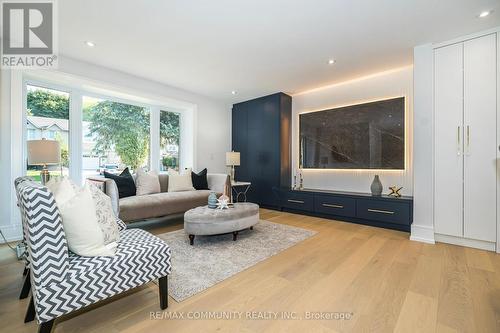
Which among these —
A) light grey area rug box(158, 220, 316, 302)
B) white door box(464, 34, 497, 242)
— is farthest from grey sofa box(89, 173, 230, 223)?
white door box(464, 34, 497, 242)

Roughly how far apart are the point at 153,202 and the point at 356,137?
3.59 metres

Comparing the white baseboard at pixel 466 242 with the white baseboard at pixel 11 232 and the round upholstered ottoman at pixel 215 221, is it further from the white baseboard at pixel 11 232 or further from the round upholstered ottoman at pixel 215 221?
the white baseboard at pixel 11 232

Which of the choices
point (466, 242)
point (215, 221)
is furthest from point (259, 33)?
point (466, 242)

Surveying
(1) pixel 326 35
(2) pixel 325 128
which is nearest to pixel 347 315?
(1) pixel 326 35

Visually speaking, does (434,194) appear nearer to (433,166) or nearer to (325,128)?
(433,166)

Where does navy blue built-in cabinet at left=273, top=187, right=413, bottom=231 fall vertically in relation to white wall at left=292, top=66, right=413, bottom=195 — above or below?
below

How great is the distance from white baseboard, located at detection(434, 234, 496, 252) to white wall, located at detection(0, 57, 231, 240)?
4.31 metres

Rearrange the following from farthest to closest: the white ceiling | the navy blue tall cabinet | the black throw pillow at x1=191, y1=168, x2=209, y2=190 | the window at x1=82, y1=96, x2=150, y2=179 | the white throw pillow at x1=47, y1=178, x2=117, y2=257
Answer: the navy blue tall cabinet < the black throw pillow at x1=191, y1=168, x2=209, y2=190 < the window at x1=82, y1=96, x2=150, y2=179 < the white ceiling < the white throw pillow at x1=47, y1=178, x2=117, y2=257

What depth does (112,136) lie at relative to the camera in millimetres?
4062

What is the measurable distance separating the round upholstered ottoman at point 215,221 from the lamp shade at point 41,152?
1618 mm

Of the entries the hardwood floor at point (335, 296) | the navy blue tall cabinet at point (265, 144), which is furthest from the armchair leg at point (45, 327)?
the navy blue tall cabinet at point (265, 144)

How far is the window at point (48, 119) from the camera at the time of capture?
3182 millimetres

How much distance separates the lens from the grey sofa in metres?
2.95

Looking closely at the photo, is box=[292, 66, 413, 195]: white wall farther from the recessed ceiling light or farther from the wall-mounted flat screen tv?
the recessed ceiling light
